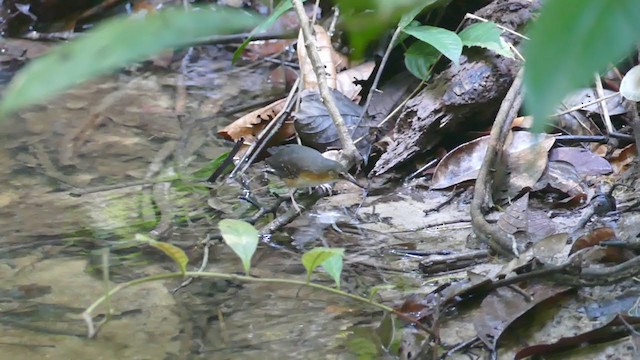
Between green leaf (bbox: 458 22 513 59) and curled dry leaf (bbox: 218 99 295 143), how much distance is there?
80cm

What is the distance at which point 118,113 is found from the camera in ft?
9.53

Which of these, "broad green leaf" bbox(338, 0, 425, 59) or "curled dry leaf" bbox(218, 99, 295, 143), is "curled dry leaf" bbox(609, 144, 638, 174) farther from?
"broad green leaf" bbox(338, 0, 425, 59)

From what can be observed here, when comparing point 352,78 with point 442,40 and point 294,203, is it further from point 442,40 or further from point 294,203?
point 294,203

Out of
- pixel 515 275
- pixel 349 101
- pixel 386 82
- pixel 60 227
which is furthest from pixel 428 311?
pixel 386 82

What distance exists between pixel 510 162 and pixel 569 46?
1719 mm

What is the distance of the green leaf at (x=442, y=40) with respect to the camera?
1.99 metres

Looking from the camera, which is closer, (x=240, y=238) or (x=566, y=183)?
(x=240, y=238)

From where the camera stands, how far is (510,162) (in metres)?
1.88

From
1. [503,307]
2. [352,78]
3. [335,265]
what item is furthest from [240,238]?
[352,78]

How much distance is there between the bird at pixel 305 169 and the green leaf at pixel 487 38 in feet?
1.89

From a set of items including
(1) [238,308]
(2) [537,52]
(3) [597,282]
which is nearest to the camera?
(2) [537,52]

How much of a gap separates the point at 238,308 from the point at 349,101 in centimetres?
126

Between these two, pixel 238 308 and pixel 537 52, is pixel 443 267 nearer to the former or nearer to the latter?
pixel 238 308

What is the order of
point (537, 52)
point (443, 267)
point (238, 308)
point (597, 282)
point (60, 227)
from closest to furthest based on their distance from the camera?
point (537, 52)
point (597, 282)
point (238, 308)
point (443, 267)
point (60, 227)
